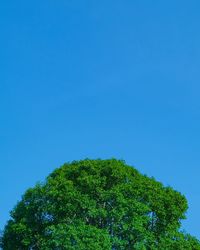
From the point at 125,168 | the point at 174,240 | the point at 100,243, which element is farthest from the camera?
the point at 125,168

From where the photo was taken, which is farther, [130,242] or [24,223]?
[24,223]

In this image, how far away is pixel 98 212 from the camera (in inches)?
2061

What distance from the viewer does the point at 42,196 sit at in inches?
2199

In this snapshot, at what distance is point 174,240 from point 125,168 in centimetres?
866

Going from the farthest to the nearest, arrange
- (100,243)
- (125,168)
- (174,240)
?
(125,168)
(174,240)
(100,243)

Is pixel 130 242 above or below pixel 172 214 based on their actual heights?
below

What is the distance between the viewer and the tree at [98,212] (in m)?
51.2

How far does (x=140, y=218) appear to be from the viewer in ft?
172

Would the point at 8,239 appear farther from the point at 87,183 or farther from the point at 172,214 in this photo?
the point at 172,214

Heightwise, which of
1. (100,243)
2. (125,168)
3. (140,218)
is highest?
(125,168)

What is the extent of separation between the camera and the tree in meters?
51.2

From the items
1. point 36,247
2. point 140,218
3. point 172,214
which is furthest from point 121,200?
point 36,247

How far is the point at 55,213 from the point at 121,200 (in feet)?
21.5

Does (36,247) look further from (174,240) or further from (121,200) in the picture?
(174,240)
